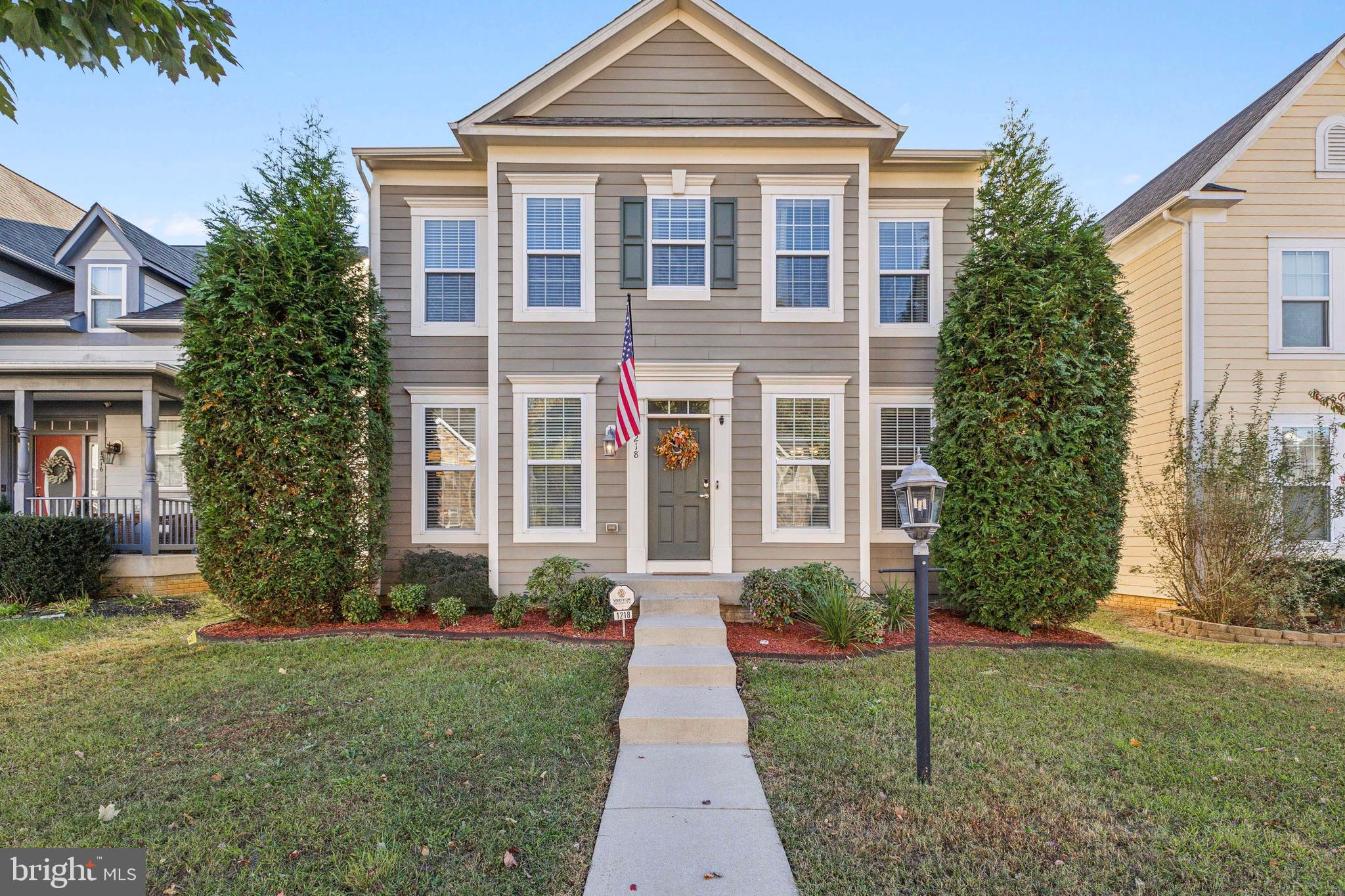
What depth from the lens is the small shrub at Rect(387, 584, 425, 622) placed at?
284 inches

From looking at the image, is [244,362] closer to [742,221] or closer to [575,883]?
[742,221]

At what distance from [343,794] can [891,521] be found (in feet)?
22.9

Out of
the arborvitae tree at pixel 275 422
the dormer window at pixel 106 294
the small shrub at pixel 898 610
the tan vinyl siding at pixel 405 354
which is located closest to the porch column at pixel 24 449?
the dormer window at pixel 106 294

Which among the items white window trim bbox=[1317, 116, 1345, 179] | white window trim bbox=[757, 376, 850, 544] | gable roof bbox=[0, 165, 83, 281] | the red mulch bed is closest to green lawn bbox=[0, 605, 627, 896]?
the red mulch bed

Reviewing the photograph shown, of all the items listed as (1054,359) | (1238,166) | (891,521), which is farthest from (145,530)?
(1238,166)

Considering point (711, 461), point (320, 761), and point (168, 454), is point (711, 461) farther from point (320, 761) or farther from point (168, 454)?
point (168, 454)

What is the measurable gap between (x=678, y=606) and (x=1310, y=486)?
7752mm

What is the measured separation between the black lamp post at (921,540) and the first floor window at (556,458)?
4.83 meters

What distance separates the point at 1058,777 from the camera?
3.73m

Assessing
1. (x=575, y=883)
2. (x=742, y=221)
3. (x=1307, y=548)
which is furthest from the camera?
(x=742, y=221)

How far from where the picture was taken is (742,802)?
138 inches

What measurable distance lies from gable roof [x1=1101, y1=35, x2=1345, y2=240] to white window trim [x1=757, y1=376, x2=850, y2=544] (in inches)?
202

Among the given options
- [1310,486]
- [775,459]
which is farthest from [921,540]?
[1310,486]

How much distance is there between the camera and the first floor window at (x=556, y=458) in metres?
7.98
